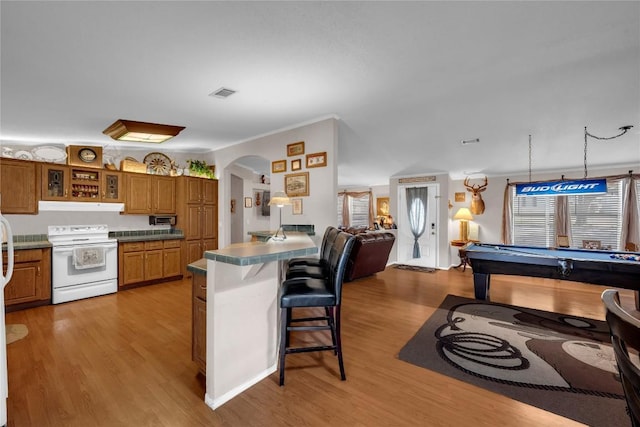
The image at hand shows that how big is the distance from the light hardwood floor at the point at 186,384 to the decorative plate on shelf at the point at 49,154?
2.21 metres

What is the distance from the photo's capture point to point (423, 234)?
23.0 feet

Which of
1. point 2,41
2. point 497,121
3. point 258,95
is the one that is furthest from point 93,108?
point 497,121

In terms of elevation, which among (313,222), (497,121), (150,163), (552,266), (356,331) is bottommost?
(356,331)

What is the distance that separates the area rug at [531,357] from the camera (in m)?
1.85

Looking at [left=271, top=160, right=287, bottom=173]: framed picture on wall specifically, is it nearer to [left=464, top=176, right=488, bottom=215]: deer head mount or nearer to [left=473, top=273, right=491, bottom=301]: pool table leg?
[left=473, top=273, right=491, bottom=301]: pool table leg

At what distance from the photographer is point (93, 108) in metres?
3.17

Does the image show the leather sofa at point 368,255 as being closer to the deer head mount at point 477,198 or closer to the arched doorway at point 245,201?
the deer head mount at point 477,198

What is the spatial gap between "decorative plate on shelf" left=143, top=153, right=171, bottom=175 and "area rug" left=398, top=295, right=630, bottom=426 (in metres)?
5.26

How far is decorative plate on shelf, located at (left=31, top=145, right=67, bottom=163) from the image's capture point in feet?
13.0

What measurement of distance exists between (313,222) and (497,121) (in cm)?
304

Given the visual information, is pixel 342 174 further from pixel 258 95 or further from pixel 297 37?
pixel 297 37

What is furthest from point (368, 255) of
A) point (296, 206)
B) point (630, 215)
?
point (630, 215)

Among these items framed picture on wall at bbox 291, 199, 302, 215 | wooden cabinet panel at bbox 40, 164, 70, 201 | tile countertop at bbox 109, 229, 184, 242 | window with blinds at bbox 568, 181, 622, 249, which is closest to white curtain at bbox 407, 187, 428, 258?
window with blinds at bbox 568, 181, 622, 249

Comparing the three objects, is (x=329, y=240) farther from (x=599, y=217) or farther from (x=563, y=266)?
(x=599, y=217)
